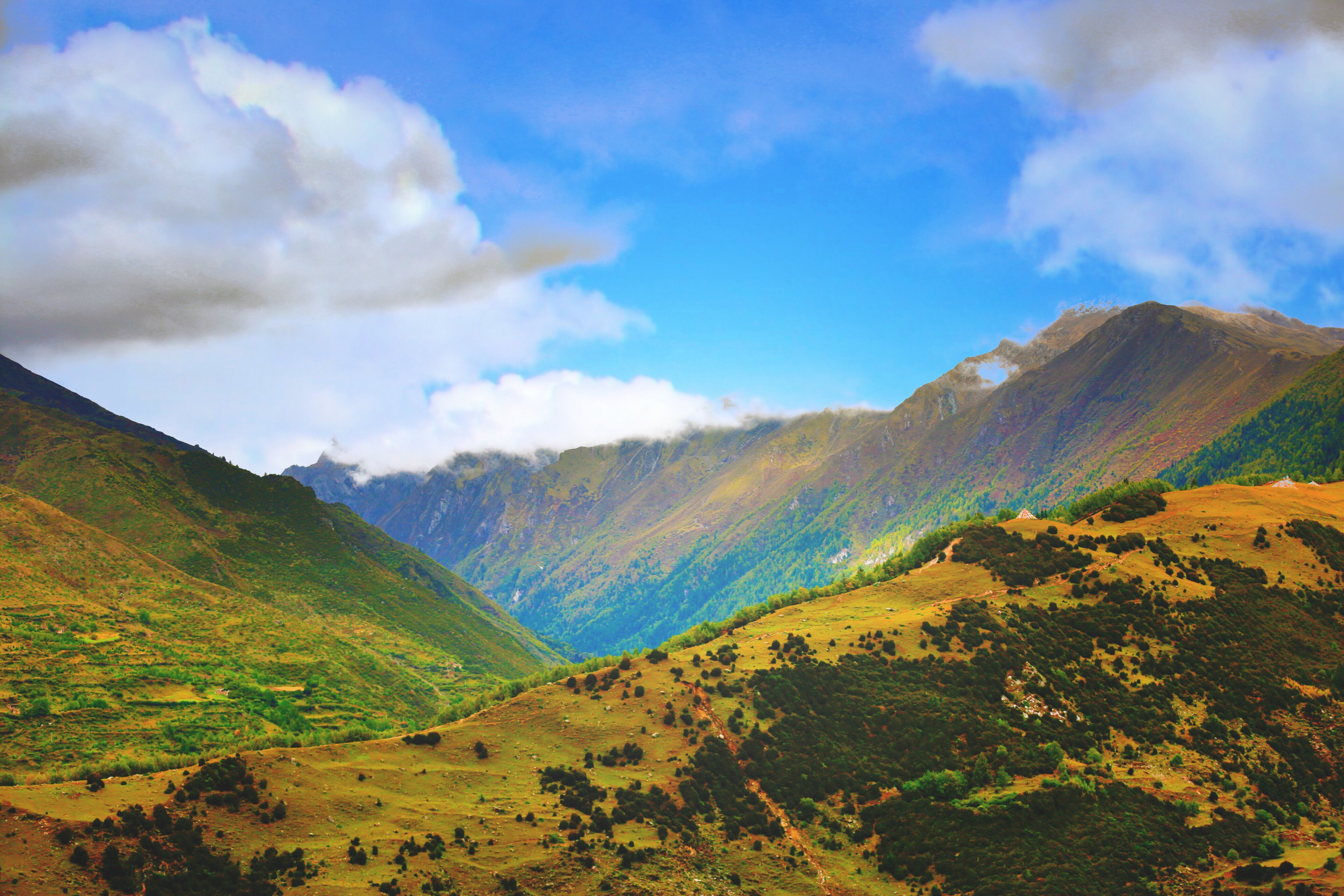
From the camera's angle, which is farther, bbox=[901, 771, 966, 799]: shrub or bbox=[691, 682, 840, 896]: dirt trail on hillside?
bbox=[901, 771, 966, 799]: shrub

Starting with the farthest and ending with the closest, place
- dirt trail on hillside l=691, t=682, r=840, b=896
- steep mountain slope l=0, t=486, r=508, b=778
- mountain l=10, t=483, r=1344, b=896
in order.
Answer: steep mountain slope l=0, t=486, r=508, b=778
dirt trail on hillside l=691, t=682, r=840, b=896
mountain l=10, t=483, r=1344, b=896

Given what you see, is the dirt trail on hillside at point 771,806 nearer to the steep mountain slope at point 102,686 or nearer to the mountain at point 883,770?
the mountain at point 883,770

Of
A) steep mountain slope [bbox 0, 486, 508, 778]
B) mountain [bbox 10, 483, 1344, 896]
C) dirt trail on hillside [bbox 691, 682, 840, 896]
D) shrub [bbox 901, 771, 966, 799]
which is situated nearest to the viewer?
mountain [bbox 10, 483, 1344, 896]

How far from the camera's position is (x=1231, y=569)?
153125mm

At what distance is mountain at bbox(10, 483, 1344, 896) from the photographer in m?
82.1

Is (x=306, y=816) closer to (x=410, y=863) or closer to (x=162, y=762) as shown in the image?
(x=410, y=863)

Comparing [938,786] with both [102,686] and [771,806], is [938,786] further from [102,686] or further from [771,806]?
[102,686]

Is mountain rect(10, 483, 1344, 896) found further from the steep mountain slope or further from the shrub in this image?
the steep mountain slope

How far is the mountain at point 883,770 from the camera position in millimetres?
82125

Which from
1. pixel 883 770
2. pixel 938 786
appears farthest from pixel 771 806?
pixel 938 786

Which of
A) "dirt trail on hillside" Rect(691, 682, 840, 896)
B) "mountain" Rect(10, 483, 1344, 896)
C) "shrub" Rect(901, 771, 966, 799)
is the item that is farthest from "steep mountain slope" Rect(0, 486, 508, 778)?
"shrub" Rect(901, 771, 966, 799)

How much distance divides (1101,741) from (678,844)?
244ft

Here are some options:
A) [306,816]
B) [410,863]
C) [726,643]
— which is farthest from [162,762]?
[726,643]

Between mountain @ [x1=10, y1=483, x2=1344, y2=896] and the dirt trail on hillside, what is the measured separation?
0.37 m
